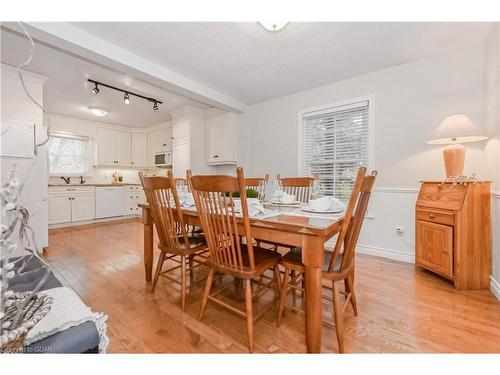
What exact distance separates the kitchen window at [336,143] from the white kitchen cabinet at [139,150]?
4.42 meters

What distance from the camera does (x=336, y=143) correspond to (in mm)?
3256

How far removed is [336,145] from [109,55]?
115 inches

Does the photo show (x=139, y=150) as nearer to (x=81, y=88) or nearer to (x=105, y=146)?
(x=105, y=146)

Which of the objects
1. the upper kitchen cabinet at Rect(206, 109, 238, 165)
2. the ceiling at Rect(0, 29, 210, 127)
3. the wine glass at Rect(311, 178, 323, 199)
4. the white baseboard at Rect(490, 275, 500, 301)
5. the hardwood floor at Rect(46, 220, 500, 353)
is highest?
the ceiling at Rect(0, 29, 210, 127)

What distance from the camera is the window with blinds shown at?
306 cm

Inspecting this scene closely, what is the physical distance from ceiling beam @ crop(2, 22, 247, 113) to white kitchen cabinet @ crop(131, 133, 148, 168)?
3365 millimetres

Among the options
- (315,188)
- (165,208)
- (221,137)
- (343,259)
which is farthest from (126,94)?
(343,259)

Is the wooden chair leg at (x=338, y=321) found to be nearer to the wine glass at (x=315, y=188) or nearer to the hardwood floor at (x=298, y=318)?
the hardwood floor at (x=298, y=318)

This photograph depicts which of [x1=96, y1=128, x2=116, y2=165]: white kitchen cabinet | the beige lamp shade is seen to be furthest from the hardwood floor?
[x1=96, y1=128, x2=116, y2=165]: white kitchen cabinet

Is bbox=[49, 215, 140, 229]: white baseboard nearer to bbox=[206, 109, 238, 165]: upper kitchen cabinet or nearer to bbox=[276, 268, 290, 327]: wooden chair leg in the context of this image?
bbox=[206, 109, 238, 165]: upper kitchen cabinet

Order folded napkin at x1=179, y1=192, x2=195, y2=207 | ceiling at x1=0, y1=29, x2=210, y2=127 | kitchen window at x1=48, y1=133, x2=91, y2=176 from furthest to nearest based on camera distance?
kitchen window at x1=48, y1=133, x2=91, y2=176
ceiling at x1=0, y1=29, x2=210, y2=127
folded napkin at x1=179, y1=192, x2=195, y2=207

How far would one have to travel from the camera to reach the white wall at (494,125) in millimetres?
1940
